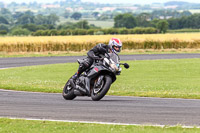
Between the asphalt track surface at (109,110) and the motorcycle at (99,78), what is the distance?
293mm

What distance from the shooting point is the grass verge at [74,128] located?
9.16 metres

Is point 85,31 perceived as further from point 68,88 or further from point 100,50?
point 100,50

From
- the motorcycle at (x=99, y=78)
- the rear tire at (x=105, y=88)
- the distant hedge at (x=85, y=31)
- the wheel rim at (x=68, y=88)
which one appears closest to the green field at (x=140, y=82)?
the wheel rim at (x=68, y=88)

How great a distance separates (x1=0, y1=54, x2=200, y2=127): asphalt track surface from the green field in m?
2.61

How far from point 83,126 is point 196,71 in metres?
19.5

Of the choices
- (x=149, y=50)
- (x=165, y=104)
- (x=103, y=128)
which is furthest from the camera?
(x=149, y=50)

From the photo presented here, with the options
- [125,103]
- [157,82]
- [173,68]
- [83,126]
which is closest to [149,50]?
A: [173,68]

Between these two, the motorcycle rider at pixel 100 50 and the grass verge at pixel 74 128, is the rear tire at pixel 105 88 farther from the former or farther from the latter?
the grass verge at pixel 74 128

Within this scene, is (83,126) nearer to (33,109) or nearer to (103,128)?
(103,128)

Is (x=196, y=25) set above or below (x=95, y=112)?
below

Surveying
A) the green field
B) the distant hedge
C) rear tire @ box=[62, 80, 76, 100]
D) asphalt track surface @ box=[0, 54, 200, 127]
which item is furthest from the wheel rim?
the distant hedge

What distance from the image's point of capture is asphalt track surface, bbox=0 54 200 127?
1058 centimetres

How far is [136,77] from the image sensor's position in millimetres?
25078

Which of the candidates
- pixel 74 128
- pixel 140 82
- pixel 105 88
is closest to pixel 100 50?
pixel 105 88
